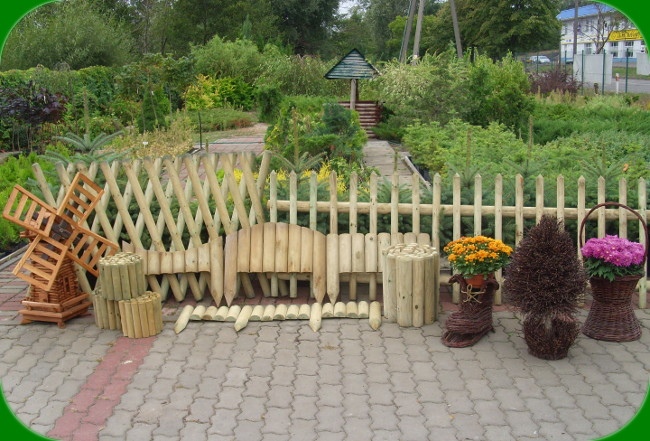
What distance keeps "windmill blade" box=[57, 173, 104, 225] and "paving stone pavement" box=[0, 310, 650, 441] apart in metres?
1.07

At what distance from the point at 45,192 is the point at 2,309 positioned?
1.27 metres

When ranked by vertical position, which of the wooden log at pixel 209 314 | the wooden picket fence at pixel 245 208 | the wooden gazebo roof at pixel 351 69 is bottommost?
the wooden log at pixel 209 314

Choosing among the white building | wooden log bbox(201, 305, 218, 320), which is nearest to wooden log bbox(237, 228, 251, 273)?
wooden log bbox(201, 305, 218, 320)

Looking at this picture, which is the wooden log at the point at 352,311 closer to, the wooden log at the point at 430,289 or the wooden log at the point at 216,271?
the wooden log at the point at 430,289

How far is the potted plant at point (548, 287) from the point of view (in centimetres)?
545

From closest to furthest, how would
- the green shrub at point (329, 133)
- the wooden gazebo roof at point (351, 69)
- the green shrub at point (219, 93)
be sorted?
the green shrub at point (329, 133), the wooden gazebo roof at point (351, 69), the green shrub at point (219, 93)

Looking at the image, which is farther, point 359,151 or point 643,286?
point 359,151

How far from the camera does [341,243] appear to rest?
6.87 meters

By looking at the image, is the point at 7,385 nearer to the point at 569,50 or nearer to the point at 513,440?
the point at 513,440

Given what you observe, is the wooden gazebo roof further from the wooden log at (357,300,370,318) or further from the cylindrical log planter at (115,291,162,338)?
the cylindrical log planter at (115,291,162,338)

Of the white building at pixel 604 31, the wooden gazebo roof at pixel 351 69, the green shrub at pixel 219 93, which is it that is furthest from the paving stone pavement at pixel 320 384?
the white building at pixel 604 31

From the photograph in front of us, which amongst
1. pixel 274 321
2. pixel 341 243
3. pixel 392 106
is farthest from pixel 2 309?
pixel 392 106

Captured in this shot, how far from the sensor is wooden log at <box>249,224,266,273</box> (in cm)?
687

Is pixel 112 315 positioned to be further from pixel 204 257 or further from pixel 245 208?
pixel 245 208
